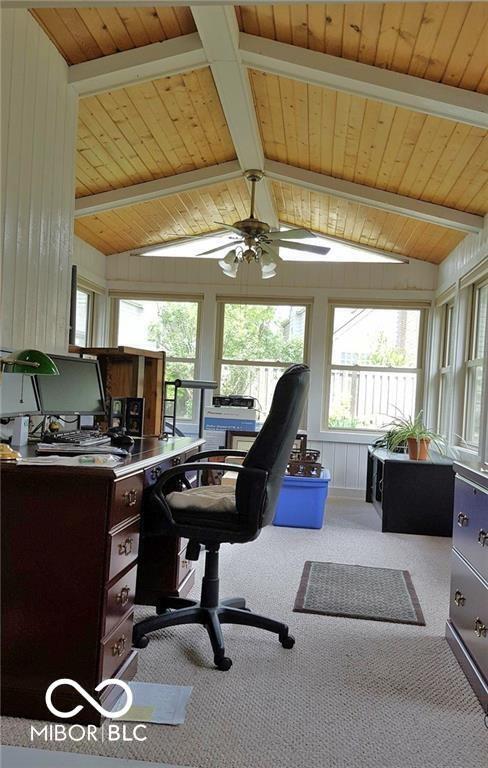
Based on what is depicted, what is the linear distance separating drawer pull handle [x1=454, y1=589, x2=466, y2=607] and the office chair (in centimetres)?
72

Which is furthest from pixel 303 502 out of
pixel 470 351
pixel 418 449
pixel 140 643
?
pixel 140 643

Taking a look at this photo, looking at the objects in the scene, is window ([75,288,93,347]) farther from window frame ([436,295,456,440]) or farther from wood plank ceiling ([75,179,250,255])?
window frame ([436,295,456,440])

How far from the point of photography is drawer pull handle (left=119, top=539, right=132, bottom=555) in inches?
74.3

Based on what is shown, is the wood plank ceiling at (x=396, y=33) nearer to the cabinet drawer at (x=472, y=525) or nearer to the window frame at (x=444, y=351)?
the cabinet drawer at (x=472, y=525)

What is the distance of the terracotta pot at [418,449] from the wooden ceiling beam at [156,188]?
Answer: 9.03 ft

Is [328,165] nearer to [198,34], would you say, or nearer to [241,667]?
[198,34]

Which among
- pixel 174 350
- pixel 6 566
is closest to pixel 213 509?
pixel 6 566

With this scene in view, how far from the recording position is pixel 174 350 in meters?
6.32

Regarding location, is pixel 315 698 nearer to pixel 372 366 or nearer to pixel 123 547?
pixel 123 547

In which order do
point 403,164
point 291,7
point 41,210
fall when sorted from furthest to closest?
point 403,164 → point 41,210 → point 291,7

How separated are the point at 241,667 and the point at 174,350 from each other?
449 centimetres

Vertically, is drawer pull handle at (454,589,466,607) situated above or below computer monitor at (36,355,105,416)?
below

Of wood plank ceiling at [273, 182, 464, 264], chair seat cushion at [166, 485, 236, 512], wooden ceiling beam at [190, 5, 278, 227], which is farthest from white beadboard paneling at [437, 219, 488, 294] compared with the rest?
chair seat cushion at [166, 485, 236, 512]

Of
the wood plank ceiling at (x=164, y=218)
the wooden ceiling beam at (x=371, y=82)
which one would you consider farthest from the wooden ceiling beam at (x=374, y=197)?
the wooden ceiling beam at (x=371, y=82)
